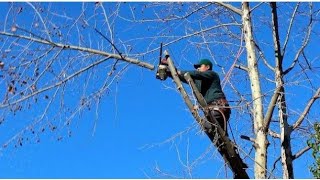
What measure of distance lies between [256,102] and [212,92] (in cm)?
55

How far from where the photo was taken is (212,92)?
6145 mm

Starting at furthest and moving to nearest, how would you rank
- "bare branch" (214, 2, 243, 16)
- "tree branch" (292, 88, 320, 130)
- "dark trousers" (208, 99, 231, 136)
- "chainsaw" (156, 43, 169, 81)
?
1. "bare branch" (214, 2, 243, 16)
2. "tree branch" (292, 88, 320, 130)
3. "chainsaw" (156, 43, 169, 81)
4. "dark trousers" (208, 99, 231, 136)

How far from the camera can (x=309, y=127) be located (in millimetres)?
6465

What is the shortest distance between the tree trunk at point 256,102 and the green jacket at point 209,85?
0.40m

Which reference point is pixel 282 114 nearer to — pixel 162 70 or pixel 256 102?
pixel 256 102

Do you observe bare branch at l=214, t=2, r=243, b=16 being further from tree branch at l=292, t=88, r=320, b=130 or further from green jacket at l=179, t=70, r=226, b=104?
tree branch at l=292, t=88, r=320, b=130

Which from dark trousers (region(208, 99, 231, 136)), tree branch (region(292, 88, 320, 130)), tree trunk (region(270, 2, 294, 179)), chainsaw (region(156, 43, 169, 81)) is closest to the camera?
dark trousers (region(208, 99, 231, 136))

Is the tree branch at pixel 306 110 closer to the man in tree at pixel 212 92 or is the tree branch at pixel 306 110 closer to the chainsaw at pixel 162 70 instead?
the man in tree at pixel 212 92

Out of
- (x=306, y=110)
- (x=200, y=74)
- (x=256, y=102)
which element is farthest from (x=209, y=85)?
(x=306, y=110)

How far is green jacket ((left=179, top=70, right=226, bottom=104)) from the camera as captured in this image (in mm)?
6117

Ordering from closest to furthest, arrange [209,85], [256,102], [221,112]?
[221,112] → [209,85] → [256,102]

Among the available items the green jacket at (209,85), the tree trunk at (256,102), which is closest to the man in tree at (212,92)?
the green jacket at (209,85)

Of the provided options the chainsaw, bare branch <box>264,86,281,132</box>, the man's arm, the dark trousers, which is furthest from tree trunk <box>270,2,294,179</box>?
the chainsaw

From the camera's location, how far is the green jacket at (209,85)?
612cm
